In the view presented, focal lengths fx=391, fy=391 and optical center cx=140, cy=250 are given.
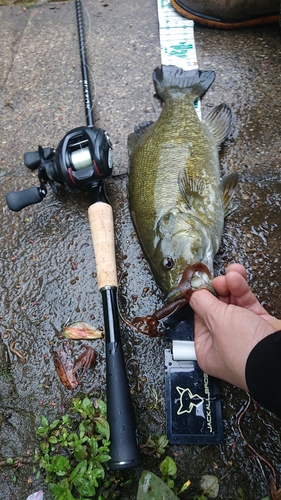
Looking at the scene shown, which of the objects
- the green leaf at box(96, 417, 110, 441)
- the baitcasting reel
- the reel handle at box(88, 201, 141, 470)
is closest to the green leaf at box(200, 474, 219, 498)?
the reel handle at box(88, 201, 141, 470)

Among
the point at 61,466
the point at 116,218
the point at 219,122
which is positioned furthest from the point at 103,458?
the point at 219,122

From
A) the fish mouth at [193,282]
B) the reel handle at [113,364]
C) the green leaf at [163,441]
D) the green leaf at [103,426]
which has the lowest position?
the green leaf at [163,441]

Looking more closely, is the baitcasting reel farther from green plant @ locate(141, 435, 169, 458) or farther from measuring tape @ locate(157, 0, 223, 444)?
green plant @ locate(141, 435, 169, 458)

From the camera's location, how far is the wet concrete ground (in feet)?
7.38

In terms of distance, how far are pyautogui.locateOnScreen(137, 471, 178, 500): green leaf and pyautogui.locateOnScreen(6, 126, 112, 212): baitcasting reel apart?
5.90 feet

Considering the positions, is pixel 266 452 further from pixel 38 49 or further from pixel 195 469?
pixel 38 49

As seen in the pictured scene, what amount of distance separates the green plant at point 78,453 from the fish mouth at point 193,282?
790 millimetres

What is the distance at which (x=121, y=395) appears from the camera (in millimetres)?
2008

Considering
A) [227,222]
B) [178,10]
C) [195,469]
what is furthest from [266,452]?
[178,10]

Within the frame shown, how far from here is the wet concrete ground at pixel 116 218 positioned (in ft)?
7.38

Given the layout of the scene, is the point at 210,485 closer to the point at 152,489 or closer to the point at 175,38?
the point at 152,489

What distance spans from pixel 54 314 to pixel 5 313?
0.35 metres

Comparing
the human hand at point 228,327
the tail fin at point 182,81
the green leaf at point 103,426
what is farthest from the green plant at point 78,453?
the tail fin at point 182,81

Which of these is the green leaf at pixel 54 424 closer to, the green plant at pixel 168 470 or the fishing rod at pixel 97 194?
the fishing rod at pixel 97 194
